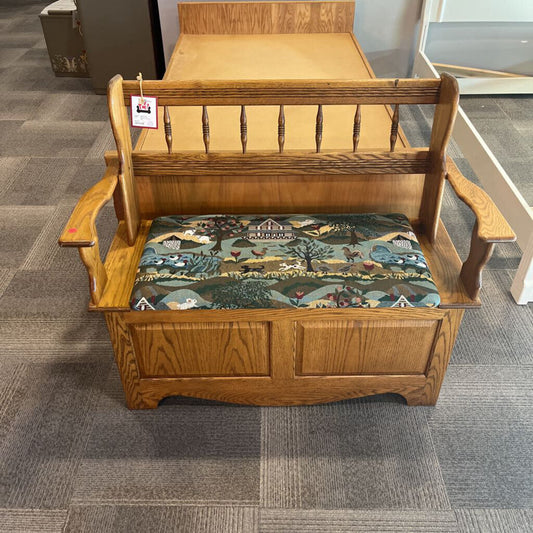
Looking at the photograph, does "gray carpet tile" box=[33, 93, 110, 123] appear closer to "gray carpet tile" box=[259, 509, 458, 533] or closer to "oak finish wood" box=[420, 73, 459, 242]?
"oak finish wood" box=[420, 73, 459, 242]

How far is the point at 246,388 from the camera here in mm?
1795

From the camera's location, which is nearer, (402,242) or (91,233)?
(91,233)

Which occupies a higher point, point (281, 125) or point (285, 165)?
point (281, 125)

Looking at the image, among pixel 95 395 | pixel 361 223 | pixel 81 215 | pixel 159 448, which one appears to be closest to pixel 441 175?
pixel 361 223

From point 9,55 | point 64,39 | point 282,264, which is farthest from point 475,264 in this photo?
point 9,55

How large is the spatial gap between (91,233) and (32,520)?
0.82 meters

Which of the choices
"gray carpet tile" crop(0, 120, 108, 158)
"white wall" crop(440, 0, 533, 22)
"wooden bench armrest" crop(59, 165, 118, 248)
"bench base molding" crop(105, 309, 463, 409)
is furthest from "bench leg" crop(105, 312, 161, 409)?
"white wall" crop(440, 0, 533, 22)

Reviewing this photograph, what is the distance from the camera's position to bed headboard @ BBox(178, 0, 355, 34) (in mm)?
3428

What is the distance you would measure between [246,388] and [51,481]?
63 cm

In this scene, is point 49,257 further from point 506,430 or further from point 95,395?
point 506,430

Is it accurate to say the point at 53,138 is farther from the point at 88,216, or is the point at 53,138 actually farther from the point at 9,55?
the point at 88,216

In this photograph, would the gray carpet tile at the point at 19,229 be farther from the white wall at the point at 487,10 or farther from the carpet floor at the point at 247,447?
the white wall at the point at 487,10

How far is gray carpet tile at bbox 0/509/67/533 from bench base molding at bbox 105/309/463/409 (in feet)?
1.31

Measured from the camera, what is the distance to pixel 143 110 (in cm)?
164
